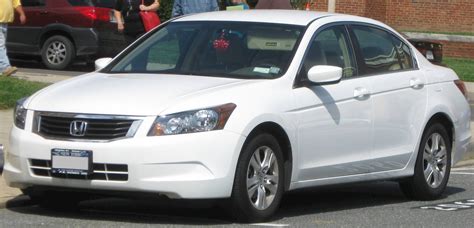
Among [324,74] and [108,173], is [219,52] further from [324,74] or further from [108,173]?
[108,173]

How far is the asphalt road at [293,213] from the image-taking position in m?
8.50

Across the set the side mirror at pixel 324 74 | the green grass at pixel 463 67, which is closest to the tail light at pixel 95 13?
the green grass at pixel 463 67

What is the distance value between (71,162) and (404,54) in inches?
139

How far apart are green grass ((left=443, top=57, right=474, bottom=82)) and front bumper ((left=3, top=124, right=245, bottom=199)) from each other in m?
16.7

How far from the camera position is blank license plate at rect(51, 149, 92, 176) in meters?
8.02

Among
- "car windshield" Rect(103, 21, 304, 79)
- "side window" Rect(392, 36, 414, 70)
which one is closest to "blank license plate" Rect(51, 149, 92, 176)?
"car windshield" Rect(103, 21, 304, 79)

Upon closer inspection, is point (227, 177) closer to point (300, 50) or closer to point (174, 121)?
point (174, 121)

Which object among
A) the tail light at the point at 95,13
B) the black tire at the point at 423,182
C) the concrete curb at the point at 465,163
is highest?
the black tire at the point at 423,182

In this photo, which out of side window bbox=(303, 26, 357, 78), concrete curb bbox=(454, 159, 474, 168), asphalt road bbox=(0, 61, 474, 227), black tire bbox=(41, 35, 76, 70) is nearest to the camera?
asphalt road bbox=(0, 61, 474, 227)

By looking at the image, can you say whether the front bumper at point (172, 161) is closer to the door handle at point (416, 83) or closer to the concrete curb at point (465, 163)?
the door handle at point (416, 83)

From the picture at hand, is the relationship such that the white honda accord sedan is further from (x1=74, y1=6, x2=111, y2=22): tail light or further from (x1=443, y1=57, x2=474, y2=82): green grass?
(x1=443, y1=57, x2=474, y2=82): green grass

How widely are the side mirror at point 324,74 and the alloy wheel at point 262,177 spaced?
695 mm

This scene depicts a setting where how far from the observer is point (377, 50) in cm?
1000

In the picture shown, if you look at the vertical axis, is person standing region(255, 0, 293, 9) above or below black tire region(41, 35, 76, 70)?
above
